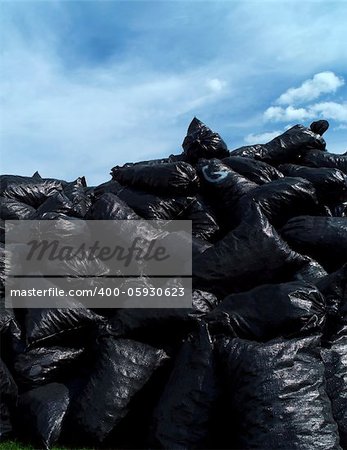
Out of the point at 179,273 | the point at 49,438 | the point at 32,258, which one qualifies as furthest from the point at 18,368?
the point at 179,273

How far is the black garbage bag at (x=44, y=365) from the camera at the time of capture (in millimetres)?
3162

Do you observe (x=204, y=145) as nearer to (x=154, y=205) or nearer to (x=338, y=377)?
(x=154, y=205)

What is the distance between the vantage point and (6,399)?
304cm

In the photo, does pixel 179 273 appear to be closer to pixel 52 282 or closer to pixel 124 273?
pixel 124 273

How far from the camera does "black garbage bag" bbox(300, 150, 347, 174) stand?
5.42 metres

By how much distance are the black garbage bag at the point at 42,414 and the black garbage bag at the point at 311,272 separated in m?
1.53

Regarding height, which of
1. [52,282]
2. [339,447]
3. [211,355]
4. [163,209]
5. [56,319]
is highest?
[163,209]

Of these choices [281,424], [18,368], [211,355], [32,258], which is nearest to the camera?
[281,424]

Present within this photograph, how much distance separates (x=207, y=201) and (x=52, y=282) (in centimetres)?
147

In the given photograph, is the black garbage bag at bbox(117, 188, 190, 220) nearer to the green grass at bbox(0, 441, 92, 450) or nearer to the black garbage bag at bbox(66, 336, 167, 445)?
the black garbage bag at bbox(66, 336, 167, 445)

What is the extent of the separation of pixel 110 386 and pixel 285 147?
11.0 feet

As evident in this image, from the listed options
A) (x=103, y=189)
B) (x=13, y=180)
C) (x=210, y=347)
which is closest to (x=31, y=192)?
(x=13, y=180)

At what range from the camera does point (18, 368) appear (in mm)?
3191

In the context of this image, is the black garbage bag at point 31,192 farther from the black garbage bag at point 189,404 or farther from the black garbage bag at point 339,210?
the black garbage bag at point 189,404
